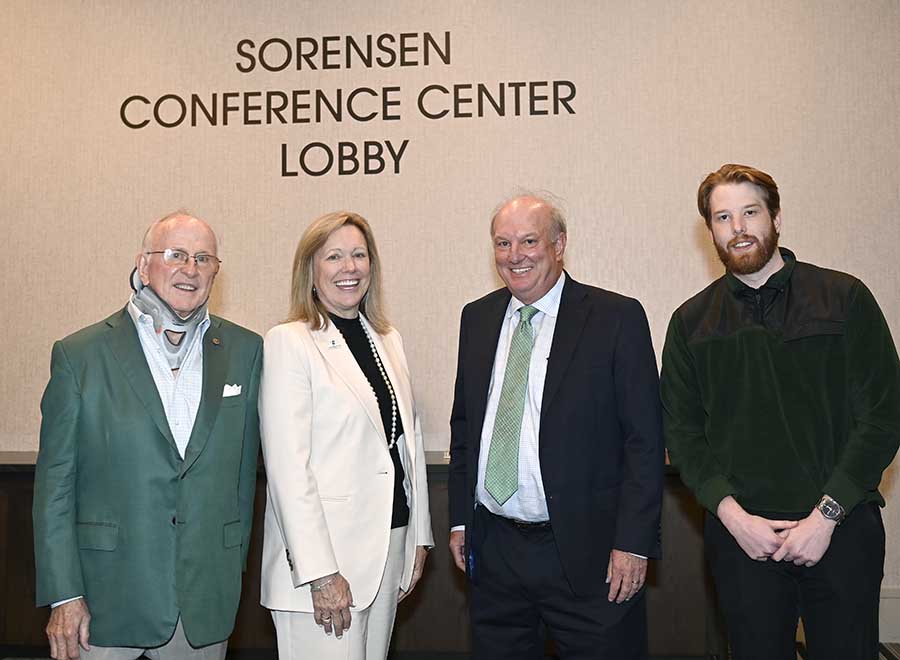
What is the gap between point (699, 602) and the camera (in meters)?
3.91

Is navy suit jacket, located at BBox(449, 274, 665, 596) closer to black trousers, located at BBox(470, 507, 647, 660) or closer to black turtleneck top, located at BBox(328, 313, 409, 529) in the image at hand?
black trousers, located at BBox(470, 507, 647, 660)

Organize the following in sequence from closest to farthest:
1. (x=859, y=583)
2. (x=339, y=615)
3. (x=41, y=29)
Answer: (x=859, y=583)
(x=339, y=615)
(x=41, y=29)

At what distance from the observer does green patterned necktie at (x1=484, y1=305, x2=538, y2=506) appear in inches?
98.1

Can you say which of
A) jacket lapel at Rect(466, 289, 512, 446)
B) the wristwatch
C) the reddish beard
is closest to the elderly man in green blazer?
jacket lapel at Rect(466, 289, 512, 446)

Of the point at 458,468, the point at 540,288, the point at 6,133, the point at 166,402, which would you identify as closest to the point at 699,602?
the point at 458,468

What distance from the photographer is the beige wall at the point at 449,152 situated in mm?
4426

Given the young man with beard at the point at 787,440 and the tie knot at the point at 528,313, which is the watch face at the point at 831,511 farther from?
the tie knot at the point at 528,313

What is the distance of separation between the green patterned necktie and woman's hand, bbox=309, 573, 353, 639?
0.52 metres

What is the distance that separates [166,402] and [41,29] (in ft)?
11.7

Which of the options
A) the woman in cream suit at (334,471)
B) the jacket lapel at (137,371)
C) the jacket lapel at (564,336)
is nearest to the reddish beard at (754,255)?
the jacket lapel at (564,336)

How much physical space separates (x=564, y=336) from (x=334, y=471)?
0.81m

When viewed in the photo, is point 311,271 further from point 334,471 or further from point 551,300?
point 551,300

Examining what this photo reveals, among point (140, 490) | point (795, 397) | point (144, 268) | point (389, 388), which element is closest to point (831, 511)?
point (795, 397)

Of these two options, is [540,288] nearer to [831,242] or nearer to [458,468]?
[458,468]
